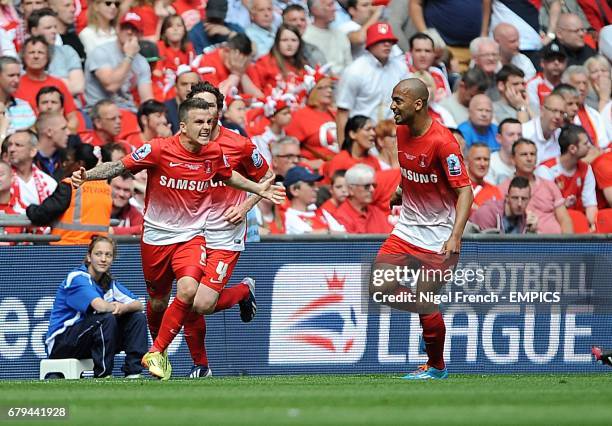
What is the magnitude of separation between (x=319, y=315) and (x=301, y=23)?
5.67m

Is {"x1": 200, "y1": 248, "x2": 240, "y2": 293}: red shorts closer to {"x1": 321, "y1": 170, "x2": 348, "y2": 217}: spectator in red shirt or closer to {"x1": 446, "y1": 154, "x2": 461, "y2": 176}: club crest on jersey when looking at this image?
{"x1": 446, "y1": 154, "x2": 461, "y2": 176}: club crest on jersey

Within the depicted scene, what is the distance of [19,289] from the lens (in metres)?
14.4

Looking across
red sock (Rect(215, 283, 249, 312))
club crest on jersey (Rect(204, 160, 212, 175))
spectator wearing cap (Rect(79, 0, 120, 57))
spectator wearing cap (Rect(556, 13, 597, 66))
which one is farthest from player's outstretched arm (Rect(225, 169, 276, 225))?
spectator wearing cap (Rect(556, 13, 597, 66))

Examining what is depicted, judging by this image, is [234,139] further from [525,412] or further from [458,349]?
[525,412]

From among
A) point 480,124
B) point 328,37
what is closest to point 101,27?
point 328,37

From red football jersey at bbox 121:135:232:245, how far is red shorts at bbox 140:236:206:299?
0.22 feet

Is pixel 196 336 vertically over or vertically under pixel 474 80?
under

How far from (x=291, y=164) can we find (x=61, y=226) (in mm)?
3409

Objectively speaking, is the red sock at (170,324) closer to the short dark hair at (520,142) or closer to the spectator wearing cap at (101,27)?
the short dark hair at (520,142)

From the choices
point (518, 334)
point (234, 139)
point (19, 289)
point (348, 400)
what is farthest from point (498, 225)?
point (348, 400)

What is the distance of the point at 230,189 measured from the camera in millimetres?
13367

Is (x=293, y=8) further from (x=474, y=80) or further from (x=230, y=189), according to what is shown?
(x=230, y=189)

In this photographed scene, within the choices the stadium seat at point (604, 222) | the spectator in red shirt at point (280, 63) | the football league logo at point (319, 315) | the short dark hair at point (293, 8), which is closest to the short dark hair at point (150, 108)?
the spectator in red shirt at point (280, 63)

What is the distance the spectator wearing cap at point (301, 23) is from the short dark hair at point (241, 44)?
39.1 inches
